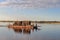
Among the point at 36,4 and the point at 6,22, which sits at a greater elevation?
the point at 36,4

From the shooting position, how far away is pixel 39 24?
9.01 feet

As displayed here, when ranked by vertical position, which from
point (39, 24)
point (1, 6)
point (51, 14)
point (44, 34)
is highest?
point (1, 6)

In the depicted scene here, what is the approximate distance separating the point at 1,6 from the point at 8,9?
5.3 inches

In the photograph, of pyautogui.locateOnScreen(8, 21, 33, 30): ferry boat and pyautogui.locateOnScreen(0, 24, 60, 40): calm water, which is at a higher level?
pyautogui.locateOnScreen(8, 21, 33, 30): ferry boat

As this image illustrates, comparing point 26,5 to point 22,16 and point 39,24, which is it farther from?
point 39,24

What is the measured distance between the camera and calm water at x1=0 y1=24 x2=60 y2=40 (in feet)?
8.86

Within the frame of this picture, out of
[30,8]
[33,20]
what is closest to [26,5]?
[30,8]

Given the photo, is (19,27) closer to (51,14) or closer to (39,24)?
(39,24)

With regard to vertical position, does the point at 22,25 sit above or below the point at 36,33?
above

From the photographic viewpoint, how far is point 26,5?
2723mm

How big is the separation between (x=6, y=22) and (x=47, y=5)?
79 cm

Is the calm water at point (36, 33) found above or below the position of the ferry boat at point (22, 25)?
below

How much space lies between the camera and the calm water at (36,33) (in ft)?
8.86

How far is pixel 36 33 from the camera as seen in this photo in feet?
9.01
